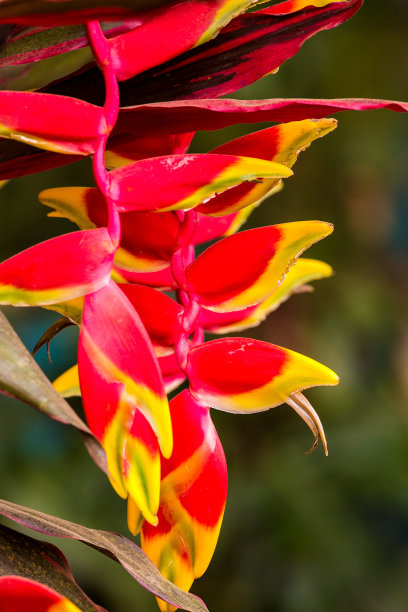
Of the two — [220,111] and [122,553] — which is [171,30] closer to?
[220,111]

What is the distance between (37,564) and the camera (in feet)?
0.86

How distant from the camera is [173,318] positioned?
274mm

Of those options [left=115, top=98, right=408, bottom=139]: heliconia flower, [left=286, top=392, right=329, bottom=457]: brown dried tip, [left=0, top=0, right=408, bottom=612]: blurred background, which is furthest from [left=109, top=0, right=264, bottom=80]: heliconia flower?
[left=0, top=0, right=408, bottom=612]: blurred background

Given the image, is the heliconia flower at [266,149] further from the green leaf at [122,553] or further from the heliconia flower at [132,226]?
the green leaf at [122,553]

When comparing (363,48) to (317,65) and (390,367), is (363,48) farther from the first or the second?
(390,367)

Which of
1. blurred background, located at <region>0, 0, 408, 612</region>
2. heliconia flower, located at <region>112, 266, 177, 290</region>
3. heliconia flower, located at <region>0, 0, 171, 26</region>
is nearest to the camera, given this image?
heliconia flower, located at <region>0, 0, 171, 26</region>

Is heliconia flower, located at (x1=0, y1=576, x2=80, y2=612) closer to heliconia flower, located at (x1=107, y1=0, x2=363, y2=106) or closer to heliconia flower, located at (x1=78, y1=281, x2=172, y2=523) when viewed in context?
heliconia flower, located at (x1=78, y1=281, x2=172, y2=523)

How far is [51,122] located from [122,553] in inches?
5.7

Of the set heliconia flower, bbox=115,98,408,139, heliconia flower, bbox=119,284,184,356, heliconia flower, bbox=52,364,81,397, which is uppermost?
heliconia flower, bbox=115,98,408,139

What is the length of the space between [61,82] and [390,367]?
49.8 inches

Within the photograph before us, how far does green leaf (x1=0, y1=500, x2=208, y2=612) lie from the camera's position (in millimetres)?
245

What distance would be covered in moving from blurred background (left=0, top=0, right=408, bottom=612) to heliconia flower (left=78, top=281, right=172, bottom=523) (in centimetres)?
87

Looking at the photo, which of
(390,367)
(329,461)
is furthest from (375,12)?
(329,461)

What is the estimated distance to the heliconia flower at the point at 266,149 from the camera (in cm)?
27
